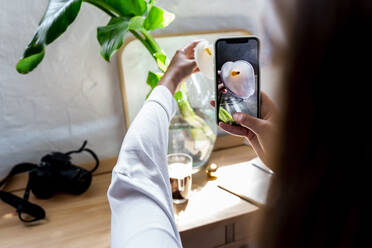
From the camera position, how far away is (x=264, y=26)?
27cm

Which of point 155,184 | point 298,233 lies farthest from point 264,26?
point 155,184

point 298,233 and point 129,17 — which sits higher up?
point 129,17

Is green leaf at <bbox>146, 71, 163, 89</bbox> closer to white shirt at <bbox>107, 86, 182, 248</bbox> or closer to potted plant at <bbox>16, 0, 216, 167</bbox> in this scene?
potted plant at <bbox>16, 0, 216, 167</bbox>

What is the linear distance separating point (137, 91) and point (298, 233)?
728mm

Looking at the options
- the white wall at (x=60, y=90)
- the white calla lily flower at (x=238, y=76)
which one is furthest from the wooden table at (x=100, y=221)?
the white calla lily flower at (x=238, y=76)

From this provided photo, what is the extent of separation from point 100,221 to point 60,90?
362 millimetres

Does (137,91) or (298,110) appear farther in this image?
(137,91)

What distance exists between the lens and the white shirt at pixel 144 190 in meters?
0.43

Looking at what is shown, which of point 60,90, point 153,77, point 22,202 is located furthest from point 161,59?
point 22,202

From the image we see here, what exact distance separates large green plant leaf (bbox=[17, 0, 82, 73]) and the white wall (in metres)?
0.17

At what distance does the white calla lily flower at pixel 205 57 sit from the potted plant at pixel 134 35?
0.09 m

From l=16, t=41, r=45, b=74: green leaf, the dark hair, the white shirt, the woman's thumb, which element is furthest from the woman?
l=16, t=41, r=45, b=74: green leaf

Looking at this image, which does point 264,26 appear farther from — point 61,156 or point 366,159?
point 61,156

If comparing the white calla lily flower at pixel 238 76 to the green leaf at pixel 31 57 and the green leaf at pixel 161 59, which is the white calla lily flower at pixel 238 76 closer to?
the green leaf at pixel 161 59
